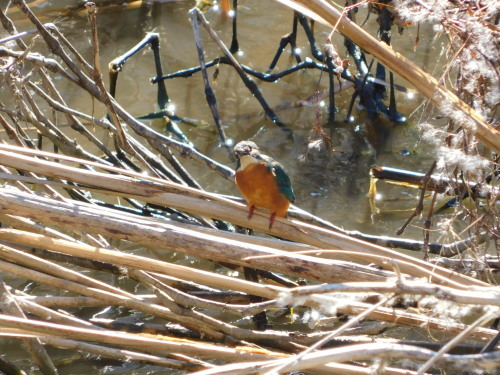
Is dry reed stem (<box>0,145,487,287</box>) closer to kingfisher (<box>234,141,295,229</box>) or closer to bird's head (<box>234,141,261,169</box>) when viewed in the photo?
kingfisher (<box>234,141,295,229</box>)

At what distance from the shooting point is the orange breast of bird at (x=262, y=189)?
356 cm

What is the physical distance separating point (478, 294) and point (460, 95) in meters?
1.05

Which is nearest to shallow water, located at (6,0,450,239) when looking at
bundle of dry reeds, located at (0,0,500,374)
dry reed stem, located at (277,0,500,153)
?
bundle of dry reeds, located at (0,0,500,374)

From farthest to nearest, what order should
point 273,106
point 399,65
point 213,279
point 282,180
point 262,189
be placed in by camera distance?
point 273,106, point 282,180, point 262,189, point 213,279, point 399,65

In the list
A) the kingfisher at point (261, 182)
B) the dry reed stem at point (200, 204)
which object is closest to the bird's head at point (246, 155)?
the kingfisher at point (261, 182)

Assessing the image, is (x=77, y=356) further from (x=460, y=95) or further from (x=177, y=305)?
(x=460, y=95)

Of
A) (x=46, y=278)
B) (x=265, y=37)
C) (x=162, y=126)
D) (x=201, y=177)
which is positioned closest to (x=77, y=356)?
(x=46, y=278)

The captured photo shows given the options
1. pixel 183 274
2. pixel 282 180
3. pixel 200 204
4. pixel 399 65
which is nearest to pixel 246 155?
pixel 282 180

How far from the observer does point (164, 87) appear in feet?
20.0

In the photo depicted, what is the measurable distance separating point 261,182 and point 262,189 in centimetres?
10

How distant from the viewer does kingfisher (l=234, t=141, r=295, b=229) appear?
3588 mm

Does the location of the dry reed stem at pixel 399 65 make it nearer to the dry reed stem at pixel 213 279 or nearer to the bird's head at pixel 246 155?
the dry reed stem at pixel 213 279

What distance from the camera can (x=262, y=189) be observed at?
361 cm

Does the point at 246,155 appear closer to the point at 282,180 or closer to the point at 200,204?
the point at 282,180
